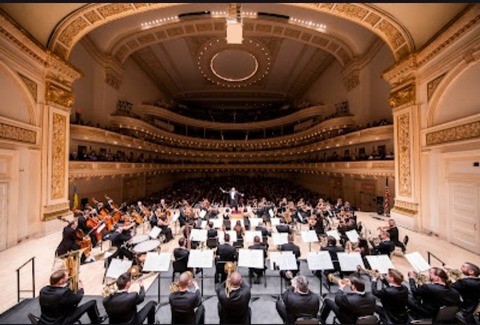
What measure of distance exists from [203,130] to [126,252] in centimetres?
2807

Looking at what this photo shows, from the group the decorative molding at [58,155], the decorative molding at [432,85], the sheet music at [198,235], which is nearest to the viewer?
the sheet music at [198,235]

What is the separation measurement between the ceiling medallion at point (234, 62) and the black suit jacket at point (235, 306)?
1971 centimetres

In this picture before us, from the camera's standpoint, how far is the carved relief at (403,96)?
32.2ft

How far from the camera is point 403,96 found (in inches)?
402

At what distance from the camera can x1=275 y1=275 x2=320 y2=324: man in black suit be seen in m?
3.42

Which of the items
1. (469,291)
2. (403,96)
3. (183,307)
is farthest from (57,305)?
(403,96)

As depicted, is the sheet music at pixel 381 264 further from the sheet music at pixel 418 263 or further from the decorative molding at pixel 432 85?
the decorative molding at pixel 432 85

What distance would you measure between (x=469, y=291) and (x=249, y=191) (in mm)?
18461

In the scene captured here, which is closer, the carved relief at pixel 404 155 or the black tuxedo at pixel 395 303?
the black tuxedo at pixel 395 303

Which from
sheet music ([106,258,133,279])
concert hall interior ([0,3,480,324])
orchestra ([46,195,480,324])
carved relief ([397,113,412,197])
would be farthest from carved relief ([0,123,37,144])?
carved relief ([397,113,412,197])

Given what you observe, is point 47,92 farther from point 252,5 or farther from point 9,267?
point 252,5

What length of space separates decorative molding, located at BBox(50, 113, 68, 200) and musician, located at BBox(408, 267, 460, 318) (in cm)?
1198

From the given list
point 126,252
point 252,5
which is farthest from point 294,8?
point 126,252

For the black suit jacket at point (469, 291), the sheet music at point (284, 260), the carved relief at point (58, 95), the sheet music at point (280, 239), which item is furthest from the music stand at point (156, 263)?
the carved relief at point (58, 95)
